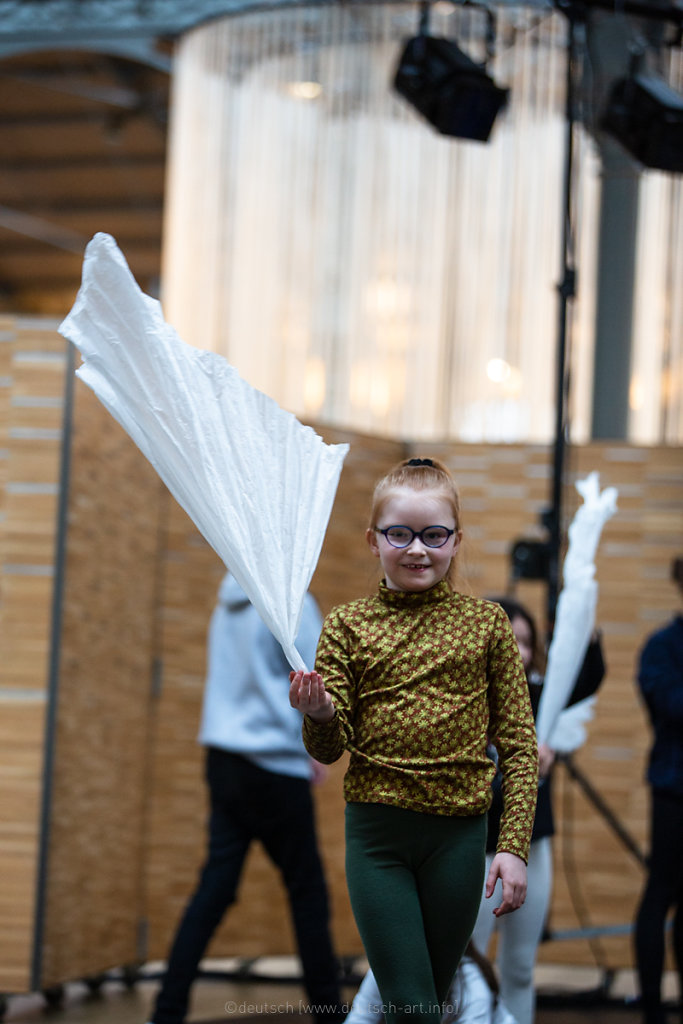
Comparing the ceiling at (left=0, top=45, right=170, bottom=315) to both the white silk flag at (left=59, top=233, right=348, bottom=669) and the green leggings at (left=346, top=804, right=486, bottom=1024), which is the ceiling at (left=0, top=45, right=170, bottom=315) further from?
the green leggings at (left=346, top=804, right=486, bottom=1024)

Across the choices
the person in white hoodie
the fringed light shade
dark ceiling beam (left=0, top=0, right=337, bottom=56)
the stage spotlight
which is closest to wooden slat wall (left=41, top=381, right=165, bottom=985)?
the person in white hoodie

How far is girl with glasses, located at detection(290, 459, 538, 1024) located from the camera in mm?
1882

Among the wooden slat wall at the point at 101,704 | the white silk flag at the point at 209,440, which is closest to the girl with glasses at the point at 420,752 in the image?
the white silk flag at the point at 209,440

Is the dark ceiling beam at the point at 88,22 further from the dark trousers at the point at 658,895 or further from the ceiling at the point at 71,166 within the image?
the dark trousers at the point at 658,895

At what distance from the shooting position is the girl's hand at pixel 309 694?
1767 millimetres

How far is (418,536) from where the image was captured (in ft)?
6.42

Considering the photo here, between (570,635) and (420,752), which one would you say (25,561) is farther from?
(420,752)

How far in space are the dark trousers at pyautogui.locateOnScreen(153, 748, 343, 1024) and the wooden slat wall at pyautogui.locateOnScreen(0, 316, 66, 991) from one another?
0.61 metres

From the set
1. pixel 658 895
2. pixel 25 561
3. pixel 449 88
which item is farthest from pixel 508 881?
pixel 449 88

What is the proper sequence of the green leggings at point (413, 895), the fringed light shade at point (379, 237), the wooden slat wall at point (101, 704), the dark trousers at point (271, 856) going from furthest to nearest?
the fringed light shade at point (379, 237)
the wooden slat wall at point (101, 704)
the dark trousers at point (271, 856)
the green leggings at point (413, 895)

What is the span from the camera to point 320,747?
73.2 inches

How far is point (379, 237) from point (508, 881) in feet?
13.2

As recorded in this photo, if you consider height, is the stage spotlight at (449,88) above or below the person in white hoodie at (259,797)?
above

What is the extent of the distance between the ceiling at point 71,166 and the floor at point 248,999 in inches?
184
